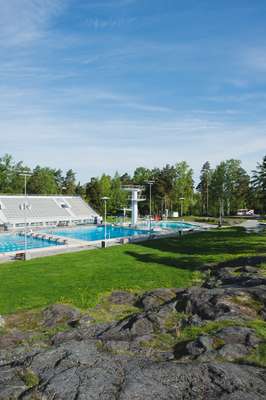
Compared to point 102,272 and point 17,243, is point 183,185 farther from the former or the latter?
point 102,272

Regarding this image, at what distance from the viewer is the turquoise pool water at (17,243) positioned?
3256 cm

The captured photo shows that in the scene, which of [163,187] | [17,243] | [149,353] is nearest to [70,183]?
[163,187]

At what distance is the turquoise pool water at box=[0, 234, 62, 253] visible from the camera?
1282 inches

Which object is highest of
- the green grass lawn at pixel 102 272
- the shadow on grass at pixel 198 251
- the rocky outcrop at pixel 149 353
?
the rocky outcrop at pixel 149 353

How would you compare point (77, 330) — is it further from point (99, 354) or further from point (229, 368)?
point (229, 368)

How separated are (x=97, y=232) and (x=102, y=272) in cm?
2558

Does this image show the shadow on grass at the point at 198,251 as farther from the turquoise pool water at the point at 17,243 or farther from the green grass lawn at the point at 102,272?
the turquoise pool water at the point at 17,243

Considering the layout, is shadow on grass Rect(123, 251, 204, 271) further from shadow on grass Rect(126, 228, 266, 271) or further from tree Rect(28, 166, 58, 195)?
tree Rect(28, 166, 58, 195)

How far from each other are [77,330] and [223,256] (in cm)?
1666

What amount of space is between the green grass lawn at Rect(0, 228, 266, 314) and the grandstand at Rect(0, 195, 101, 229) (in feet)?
71.2

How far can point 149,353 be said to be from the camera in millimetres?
7797

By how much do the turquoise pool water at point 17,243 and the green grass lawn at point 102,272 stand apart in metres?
8.54

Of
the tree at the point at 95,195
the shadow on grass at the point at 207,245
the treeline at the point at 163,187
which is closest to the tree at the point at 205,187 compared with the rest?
the treeline at the point at 163,187

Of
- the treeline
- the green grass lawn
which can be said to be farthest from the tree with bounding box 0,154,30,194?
the green grass lawn
